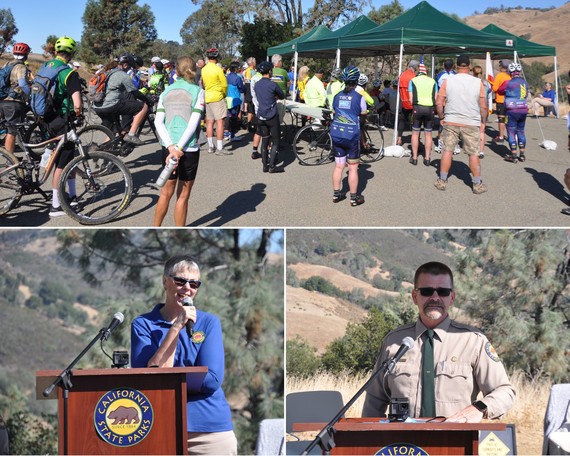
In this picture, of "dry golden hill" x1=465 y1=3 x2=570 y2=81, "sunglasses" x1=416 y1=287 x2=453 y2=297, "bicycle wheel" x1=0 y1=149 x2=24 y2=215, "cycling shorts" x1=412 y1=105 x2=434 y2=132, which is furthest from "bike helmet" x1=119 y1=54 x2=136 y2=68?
"dry golden hill" x1=465 y1=3 x2=570 y2=81

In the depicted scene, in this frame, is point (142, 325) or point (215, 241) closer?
point (142, 325)

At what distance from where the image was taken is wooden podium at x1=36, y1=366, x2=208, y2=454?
3.22 m

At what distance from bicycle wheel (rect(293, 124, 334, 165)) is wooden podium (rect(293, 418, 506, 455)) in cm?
1000

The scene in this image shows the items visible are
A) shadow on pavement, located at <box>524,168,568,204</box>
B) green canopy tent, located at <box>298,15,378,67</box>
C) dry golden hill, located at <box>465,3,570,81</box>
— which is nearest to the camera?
shadow on pavement, located at <box>524,168,568,204</box>

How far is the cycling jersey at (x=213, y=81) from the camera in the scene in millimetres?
12859

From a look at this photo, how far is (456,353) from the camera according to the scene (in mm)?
3744

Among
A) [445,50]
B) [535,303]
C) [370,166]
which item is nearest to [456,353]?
[535,303]

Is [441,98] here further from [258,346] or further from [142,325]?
[142,325]

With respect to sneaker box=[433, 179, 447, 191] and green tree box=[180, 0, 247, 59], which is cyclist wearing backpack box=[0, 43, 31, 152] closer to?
sneaker box=[433, 179, 447, 191]

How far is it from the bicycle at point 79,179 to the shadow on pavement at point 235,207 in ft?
3.08

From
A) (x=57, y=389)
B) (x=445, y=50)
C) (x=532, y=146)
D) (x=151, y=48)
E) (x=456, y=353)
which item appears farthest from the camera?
(x=151, y=48)

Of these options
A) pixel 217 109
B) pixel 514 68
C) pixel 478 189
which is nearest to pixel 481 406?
pixel 478 189

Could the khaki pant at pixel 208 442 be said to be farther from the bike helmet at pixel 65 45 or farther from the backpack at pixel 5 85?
the backpack at pixel 5 85

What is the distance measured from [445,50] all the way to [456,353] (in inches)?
710
